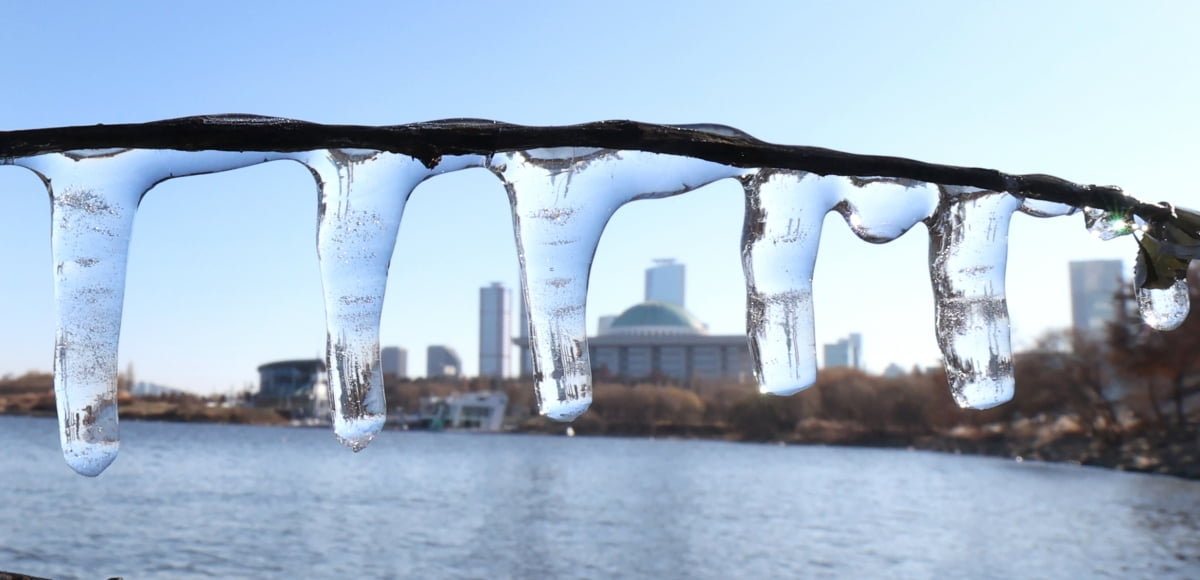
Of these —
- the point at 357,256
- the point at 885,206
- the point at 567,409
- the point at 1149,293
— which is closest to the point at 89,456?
the point at 357,256

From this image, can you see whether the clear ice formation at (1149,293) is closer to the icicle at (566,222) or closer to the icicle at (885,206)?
the icicle at (885,206)

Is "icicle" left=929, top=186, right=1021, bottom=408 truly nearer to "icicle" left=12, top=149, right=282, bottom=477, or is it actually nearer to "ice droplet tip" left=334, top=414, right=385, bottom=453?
"ice droplet tip" left=334, top=414, right=385, bottom=453

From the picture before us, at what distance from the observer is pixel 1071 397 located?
180 feet

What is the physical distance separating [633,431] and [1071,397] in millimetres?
45112

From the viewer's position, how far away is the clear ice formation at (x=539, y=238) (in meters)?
1.00

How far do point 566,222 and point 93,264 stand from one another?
549 mm

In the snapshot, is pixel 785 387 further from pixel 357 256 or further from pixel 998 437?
pixel 998 437

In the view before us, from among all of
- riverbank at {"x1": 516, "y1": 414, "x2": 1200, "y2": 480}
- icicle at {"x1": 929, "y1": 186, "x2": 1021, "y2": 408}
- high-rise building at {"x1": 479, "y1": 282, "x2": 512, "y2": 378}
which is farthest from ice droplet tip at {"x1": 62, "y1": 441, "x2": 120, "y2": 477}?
high-rise building at {"x1": 479, "y1": 282, "x2": 512, "y2": 378}

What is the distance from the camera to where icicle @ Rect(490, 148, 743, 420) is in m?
1.06

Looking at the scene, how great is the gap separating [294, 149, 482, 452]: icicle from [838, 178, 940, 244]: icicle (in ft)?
1.69

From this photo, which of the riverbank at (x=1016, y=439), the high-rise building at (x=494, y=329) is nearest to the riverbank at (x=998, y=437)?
the riverbank at (x=1016, y=439)

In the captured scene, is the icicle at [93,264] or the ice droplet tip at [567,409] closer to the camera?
the icicle at [93,264]

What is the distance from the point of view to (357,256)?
1091 millimetres

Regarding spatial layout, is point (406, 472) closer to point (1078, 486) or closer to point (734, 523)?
point (734, 523)
